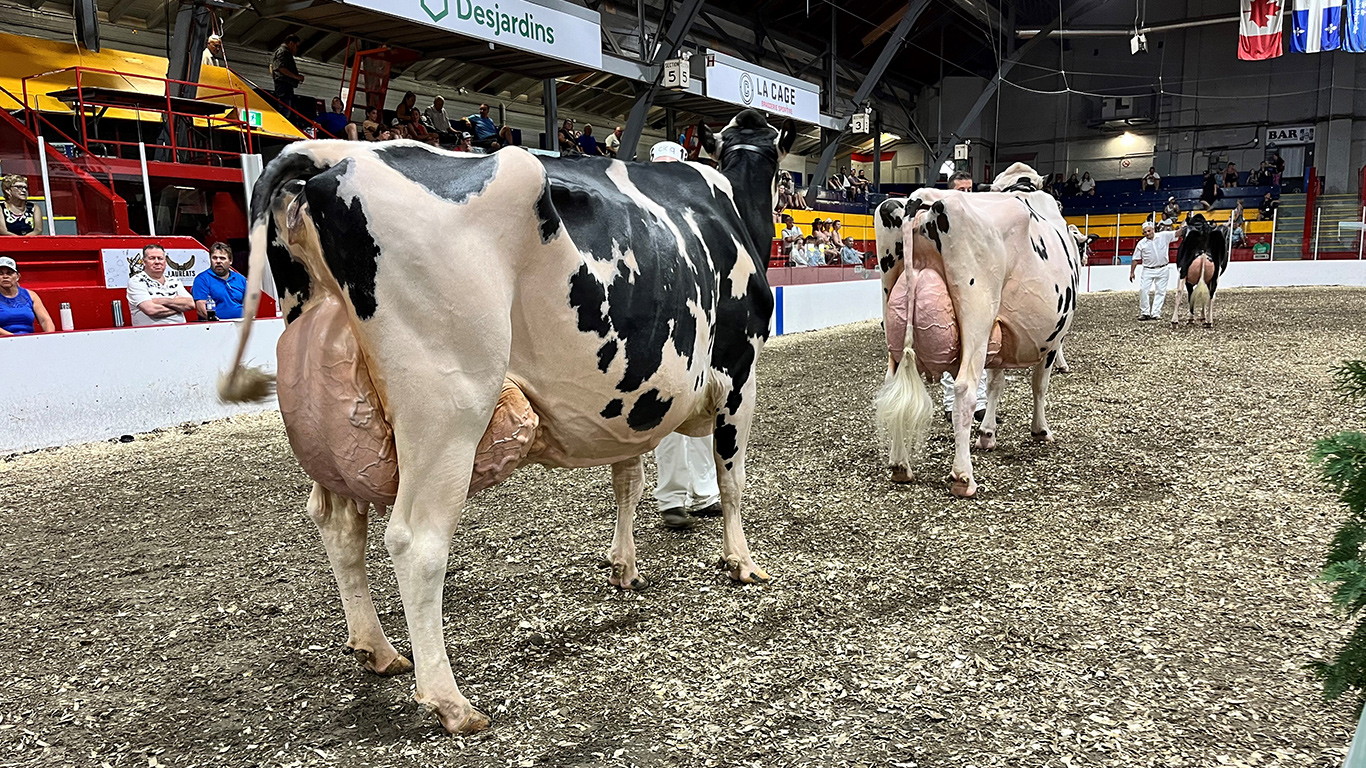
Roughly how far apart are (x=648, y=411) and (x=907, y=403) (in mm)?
2149

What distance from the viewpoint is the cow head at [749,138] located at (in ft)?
10.9

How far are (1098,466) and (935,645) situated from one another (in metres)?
2.70

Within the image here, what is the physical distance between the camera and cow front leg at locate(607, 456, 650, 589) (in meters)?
3.21

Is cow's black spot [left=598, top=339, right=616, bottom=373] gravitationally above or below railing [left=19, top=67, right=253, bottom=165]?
below

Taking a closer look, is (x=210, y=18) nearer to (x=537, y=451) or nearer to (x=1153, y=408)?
(x=537, y=451)

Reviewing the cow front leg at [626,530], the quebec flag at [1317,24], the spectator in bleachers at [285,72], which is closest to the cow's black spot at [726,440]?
the cow front leg at [626,530]

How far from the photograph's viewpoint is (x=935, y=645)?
269cm

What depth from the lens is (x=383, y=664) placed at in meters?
2.54

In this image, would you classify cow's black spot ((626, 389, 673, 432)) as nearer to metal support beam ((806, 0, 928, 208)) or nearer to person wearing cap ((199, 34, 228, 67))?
person wearing cap ((199, 34, 228, 67))

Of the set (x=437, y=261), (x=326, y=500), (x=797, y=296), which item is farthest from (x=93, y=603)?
(x=797, y=296)

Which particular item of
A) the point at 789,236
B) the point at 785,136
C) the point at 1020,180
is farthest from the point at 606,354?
the point at 789,236

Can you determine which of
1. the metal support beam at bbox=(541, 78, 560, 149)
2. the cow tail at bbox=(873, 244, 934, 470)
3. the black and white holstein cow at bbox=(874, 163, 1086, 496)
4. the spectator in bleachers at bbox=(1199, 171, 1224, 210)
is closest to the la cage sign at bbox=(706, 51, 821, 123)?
the metal support beam at bbox=(541, 78, 560, 149)

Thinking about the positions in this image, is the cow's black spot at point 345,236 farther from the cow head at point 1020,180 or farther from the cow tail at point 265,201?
the cow head at point 1020,180

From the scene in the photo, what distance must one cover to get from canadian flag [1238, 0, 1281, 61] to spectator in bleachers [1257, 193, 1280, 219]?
7.63 meters
